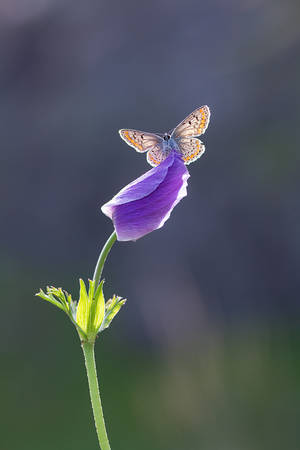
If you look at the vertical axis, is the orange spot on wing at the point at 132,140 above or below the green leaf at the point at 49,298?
above

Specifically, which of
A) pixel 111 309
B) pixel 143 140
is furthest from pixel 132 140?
pixel 111 309

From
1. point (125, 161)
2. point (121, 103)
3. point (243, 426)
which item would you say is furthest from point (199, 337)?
point (121, 103)

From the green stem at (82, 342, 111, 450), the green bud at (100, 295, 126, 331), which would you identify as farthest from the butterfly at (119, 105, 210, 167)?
the green stem at (82, 342, 111, 450)

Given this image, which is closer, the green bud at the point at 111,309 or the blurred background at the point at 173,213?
the green bud at the point at 111,309

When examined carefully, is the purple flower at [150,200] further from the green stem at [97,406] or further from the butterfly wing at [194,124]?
the green stem at [97,406]

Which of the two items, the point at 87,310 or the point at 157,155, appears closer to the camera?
the point at 87,310

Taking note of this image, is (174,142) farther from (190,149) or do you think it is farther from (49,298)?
(49,298)

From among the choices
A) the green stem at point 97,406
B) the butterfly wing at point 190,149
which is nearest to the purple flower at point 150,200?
the butterfly wing at point 190,149

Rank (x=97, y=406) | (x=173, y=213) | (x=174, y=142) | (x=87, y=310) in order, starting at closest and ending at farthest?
(x=97, y=406), (x=87, y=310), (x=174, y=142), (x=173, y=213)
